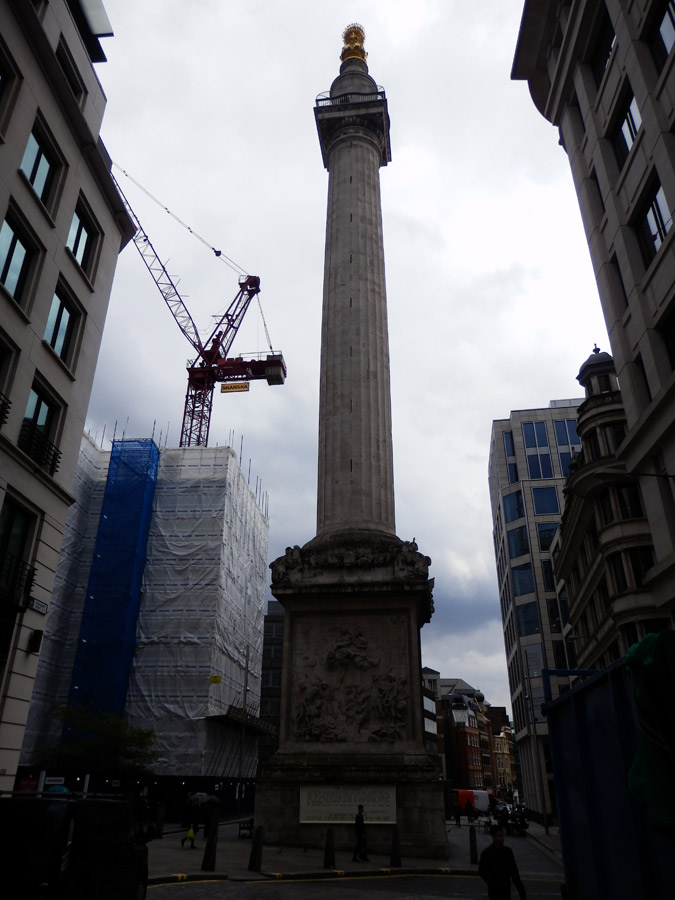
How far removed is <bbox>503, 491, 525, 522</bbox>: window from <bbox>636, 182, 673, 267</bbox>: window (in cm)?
5646

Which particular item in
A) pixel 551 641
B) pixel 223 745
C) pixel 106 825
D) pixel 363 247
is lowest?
pixel 106 825

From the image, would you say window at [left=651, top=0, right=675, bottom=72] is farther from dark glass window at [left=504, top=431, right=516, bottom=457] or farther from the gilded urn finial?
dark glass window at [left=504, top=431, right=516, bottom=457]

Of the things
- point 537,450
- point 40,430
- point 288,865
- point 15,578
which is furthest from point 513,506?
point 15,578

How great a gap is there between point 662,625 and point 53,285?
29150 mm

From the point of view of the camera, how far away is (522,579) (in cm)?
6969

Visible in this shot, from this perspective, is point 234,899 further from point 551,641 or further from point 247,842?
point 551,641

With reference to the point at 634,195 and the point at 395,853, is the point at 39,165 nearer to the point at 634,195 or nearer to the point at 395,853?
the point at 634,195

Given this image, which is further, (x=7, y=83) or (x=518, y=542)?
(x=518, y=542)

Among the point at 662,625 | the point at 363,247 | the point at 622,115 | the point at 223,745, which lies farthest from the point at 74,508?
the point at 622,115

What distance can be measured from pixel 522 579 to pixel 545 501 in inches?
351

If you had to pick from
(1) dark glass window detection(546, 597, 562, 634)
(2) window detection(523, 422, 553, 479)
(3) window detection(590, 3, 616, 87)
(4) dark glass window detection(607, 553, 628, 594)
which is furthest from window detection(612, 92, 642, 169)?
(2) window detection(523, 422, 553, 479)

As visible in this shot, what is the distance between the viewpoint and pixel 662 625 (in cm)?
3081

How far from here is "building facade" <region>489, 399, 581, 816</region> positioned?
61844 millimetres

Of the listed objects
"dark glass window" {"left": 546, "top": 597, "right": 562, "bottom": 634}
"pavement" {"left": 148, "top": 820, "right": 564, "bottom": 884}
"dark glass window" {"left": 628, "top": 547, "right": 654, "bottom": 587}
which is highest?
"dark glass window" {"left": 546, "top": 597, "right": 562, "bottom": 634}
